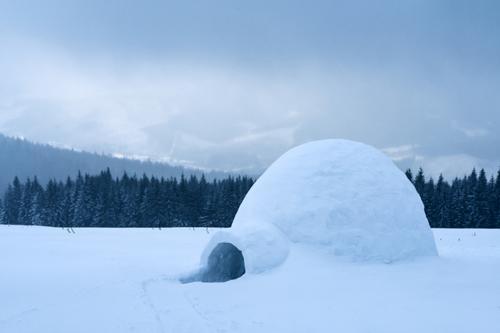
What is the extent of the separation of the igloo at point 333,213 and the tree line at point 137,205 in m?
31.5

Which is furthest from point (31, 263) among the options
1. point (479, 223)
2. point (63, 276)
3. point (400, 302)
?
point (479, 223)

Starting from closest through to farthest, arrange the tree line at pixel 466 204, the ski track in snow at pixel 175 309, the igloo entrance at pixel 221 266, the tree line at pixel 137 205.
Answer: the ski track in snow at pixel 175 309 → the igloo entrance at pixel 221 266 → the tree line at pixel 466 204 → the tree line at pixel 137 205

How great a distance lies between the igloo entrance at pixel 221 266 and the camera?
1244cm

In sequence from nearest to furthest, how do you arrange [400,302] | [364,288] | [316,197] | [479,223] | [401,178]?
[400,302], [364,288], [316,197], [401,178], [479,223]

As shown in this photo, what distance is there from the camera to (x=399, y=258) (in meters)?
11.0

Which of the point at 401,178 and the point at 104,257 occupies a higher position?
the point at 401,178

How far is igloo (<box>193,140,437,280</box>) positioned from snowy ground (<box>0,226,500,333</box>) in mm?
421

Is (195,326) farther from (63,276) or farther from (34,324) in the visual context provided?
(63,276)

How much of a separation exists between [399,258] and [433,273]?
92 cm

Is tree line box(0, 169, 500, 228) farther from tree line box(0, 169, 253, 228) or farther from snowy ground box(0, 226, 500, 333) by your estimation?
snowy ground box(0, 226, 500, 333)

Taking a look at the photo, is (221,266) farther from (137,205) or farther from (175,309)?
(137,205)

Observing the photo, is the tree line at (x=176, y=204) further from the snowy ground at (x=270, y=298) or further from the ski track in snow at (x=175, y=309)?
the ski track in snow at (x=175, y=309)

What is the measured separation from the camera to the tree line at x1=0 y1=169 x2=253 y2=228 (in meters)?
43.7

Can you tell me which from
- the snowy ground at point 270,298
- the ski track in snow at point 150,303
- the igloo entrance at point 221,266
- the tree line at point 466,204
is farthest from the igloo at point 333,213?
the tree line at point 466,204
